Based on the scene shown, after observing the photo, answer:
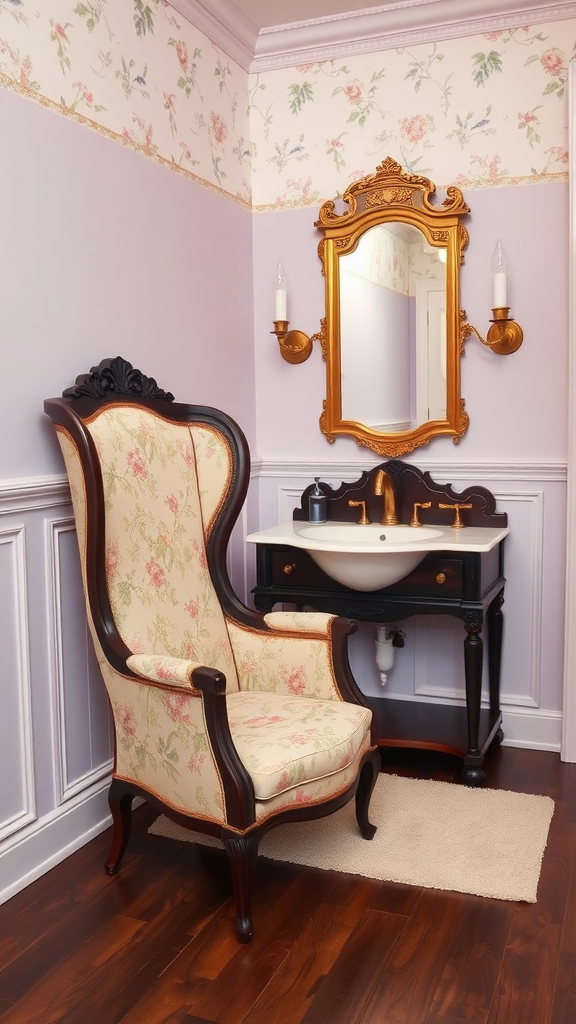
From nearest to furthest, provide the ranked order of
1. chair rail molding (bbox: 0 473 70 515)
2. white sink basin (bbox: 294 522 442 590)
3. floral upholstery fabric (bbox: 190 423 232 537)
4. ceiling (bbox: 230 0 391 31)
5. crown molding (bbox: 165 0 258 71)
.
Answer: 1. chair rail molding (bbox: 0 473 70 515)
2. floral upholstery fabric (bbox: 190 423 232 537)
3. white sink basin (bbox: 294 522 442 590)
4. crown molding (bbox: 165 0 258 71)
5. ceiling (bbox: 230 0 391 31)

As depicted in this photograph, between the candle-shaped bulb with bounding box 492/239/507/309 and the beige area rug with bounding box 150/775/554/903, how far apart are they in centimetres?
160

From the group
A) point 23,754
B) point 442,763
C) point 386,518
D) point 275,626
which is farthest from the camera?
point 386,518

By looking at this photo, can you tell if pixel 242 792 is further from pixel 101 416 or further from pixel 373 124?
pixel 373 124

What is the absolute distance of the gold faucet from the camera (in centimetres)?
317

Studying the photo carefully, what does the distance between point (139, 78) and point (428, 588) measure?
1.77 metres

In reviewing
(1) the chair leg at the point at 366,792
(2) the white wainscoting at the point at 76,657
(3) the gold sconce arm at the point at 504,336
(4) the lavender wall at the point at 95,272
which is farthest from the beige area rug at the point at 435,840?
(3) the gold sconce arm at the point at 504,336

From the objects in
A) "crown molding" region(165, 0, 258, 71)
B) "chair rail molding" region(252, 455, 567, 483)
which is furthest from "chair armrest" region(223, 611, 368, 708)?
"crown molding" region(165, 0, 258, 71)

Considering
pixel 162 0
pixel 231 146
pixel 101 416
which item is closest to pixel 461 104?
pixel 231 146

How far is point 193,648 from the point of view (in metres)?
2.41

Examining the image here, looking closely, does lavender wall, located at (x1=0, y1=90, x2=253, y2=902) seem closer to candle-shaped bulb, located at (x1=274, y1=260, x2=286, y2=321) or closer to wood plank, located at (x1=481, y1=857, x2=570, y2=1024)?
candle-shaped bulb, located at (x1=274, y1=260, x2=286, y2=321)

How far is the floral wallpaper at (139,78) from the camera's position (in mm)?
2193

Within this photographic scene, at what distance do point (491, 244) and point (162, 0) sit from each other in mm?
1321

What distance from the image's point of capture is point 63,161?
231cm

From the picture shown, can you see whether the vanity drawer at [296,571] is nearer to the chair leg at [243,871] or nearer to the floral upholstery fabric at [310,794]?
the floral upholstery fabric at [310,794]
